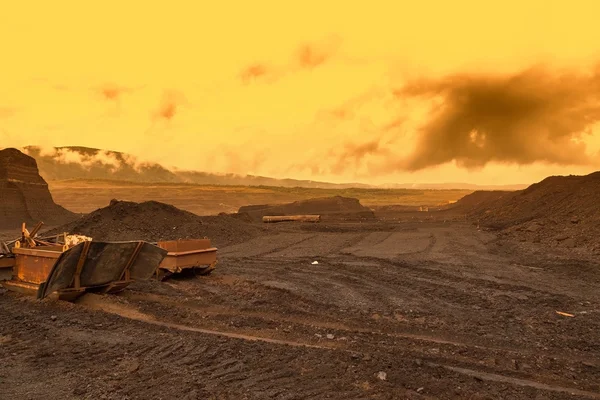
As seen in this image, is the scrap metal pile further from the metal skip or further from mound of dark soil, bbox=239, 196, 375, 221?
mound of dark soil, bbox=239, 196, 375, 221

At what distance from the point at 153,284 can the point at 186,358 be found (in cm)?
527

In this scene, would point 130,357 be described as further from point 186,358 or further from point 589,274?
point 589,274

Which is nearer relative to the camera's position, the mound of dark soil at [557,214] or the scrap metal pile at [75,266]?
the scrap metal pile at [75,266]

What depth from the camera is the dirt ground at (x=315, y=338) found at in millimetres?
5383

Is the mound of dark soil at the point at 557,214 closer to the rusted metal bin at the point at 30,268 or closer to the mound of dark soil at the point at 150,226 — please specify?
the mound of dark soil at the point at 150,226

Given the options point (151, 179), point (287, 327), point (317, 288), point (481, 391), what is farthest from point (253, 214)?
point (151, 179)

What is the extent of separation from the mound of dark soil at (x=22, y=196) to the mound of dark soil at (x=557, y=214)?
34635 mm

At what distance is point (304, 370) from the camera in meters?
5.78

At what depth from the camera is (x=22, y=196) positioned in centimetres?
3803

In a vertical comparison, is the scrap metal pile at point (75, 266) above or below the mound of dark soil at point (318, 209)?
above

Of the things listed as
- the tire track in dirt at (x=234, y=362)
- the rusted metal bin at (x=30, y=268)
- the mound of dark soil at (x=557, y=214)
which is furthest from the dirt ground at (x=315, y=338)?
the mound of dark soil at (x=557, y=214)

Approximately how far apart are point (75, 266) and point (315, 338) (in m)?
4.89

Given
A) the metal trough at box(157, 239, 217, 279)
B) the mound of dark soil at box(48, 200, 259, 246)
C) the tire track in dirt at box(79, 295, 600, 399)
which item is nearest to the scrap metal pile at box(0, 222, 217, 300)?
the tire track in dirt at box(79, 295, 600, 399)

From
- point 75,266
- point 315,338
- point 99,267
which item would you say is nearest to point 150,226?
point 99,267
